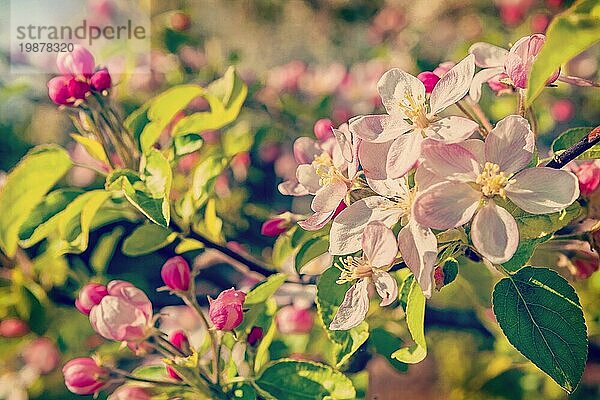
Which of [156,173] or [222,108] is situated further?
[222,108]

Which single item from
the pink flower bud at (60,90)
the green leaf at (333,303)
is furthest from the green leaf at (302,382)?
the pink flower bud at (60,90)

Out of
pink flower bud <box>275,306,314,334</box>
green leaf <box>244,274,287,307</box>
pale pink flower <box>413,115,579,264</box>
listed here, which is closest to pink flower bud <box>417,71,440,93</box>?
pale pink flower <box>413,115,579,264</box>

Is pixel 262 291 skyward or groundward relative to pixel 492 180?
groundward

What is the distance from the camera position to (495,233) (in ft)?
1.66

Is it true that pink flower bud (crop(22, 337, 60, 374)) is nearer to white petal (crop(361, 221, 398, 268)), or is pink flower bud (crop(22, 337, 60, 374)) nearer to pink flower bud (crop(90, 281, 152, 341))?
pink flower bud (crop(90, 281, 152, 341))

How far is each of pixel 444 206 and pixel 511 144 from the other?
7 centimetres

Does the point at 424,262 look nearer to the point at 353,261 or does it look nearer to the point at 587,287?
the point at 353,261

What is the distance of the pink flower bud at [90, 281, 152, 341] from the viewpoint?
2.15ft

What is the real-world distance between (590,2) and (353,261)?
253 mm

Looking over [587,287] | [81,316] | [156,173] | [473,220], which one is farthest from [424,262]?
[81,316]

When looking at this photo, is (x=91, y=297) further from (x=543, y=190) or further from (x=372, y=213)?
(x=543, y=190)

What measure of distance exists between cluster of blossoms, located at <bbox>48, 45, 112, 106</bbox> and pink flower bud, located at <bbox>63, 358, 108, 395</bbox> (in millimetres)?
253

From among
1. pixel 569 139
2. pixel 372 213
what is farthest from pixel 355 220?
pixel 569 139

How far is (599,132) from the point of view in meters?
0.53
